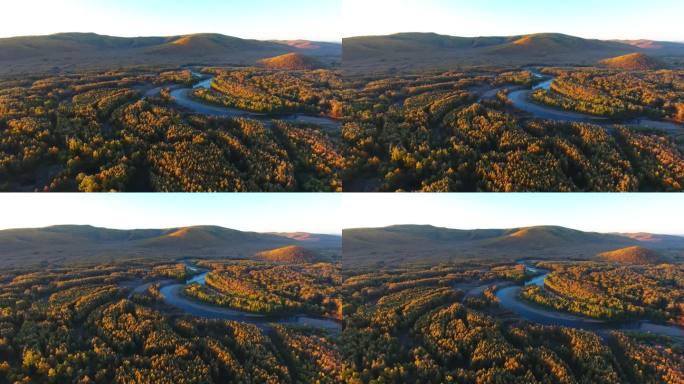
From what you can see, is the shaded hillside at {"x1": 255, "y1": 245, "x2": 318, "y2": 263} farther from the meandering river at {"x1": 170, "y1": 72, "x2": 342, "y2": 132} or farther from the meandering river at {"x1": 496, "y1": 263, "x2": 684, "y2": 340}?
the meandering river at {"x1": 496, "y1": 263, "x2": 684, "y2": 340}

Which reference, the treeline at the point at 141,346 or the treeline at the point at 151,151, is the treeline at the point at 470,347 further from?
the treeline at the point at 151,151

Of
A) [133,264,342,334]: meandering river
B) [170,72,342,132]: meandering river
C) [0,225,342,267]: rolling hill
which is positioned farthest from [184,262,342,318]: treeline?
[170,72,342,132]: meandering river

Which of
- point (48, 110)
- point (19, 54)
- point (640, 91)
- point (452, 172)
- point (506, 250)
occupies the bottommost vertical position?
point (506, 250)

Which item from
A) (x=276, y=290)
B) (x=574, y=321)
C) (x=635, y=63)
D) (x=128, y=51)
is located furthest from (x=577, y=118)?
(x=128, y=51)

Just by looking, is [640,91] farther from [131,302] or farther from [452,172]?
[131,302]

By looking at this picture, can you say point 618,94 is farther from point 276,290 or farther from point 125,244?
point 125,244

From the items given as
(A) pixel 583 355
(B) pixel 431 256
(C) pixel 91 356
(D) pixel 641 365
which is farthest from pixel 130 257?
(D) pixel 641 365
